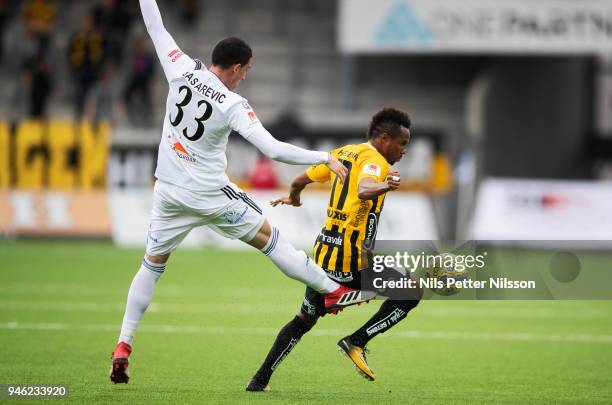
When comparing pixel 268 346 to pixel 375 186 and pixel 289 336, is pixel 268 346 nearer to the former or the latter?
pixel 289 336

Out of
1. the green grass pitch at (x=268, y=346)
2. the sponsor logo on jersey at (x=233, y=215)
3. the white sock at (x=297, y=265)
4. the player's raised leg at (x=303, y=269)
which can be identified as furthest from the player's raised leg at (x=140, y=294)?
the white sock at (x=297, y=265)

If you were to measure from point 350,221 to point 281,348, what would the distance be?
1.03 meters

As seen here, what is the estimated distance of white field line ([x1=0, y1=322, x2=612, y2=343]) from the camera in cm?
1102

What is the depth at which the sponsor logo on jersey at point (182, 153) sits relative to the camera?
7434mm

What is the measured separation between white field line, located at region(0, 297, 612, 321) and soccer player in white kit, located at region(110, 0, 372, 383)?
14.9 feet

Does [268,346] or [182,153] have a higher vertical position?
[182,153]

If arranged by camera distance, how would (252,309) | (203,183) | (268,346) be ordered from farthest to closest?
(252,309), (268,346), (203,183)

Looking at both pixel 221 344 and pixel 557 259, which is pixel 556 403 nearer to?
pixel 557 259

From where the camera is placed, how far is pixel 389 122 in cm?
749

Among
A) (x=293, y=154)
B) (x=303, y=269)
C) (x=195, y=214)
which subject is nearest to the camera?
(x=293, y=154)

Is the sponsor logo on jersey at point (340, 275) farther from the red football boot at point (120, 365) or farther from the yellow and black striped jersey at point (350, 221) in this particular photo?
the red football boot at point (120, 365)

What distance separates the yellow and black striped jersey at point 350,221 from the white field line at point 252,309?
4.63 m

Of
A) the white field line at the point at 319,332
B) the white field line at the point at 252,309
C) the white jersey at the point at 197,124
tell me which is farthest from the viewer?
the white field line at the point at 252,309

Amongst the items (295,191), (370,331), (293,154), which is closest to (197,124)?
(293,154)
